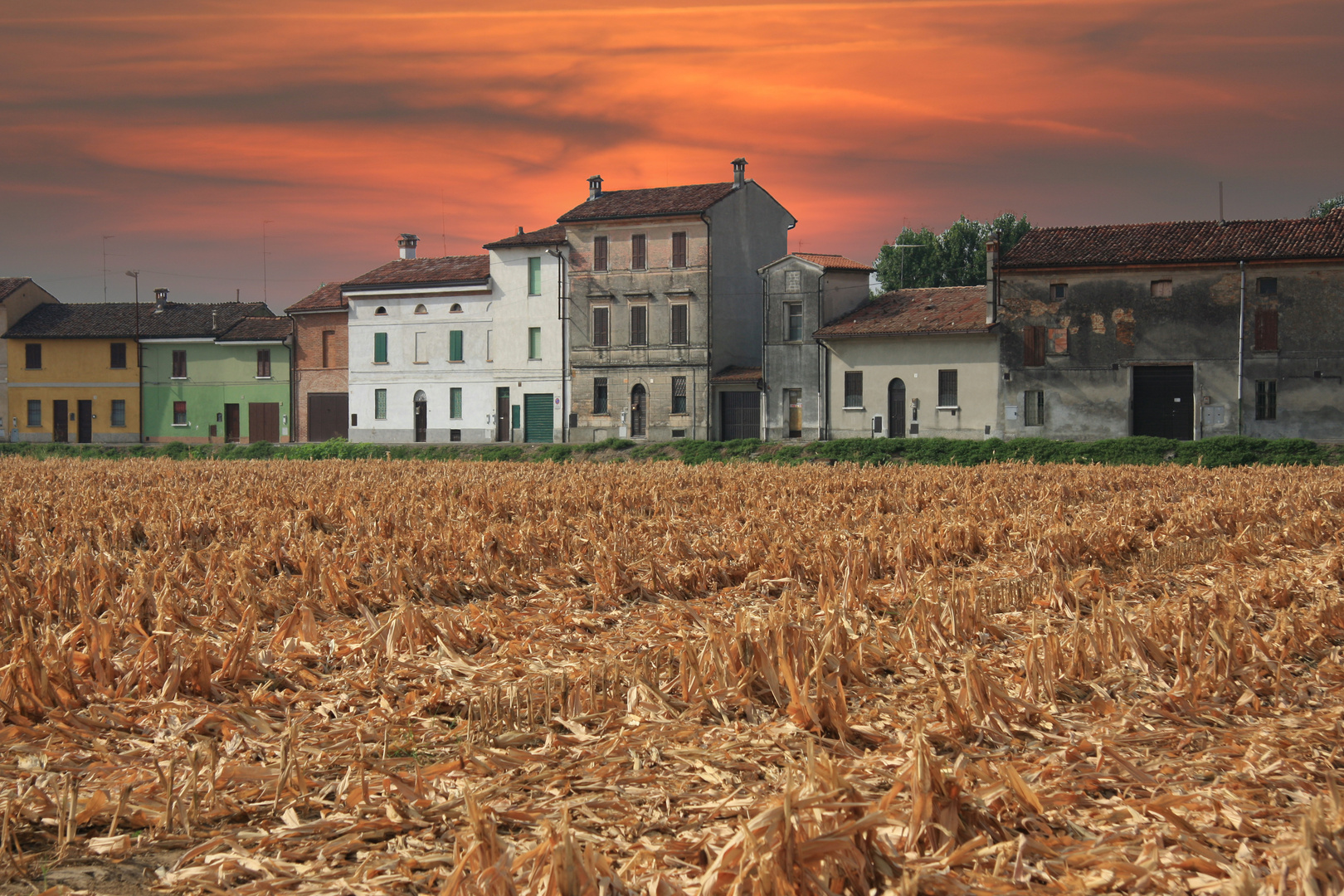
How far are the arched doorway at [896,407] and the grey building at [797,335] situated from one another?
3.36 meters

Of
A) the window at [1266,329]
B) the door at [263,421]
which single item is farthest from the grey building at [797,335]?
the door at [263,421]

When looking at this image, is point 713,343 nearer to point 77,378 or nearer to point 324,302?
point 324,302

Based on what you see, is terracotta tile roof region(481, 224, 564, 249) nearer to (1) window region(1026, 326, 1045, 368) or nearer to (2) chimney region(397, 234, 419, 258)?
(2) chimney region(397, 234, 419, 258)

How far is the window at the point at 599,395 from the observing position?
6297cm

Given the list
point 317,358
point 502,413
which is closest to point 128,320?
point 317,358

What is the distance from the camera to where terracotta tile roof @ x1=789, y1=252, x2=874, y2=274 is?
189 feet

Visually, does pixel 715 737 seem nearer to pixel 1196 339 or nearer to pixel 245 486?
pixel 245 486

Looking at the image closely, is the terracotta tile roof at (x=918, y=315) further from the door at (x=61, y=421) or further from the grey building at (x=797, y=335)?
the door at (x=61, y=421)

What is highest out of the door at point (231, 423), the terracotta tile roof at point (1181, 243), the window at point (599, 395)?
the terracotta tile roof at point (1181, 243)

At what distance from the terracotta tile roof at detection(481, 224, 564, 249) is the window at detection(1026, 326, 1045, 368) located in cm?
2605

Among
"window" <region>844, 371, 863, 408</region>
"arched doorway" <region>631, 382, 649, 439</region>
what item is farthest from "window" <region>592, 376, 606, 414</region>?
"window" <region>844, 371, 863, 408</region>

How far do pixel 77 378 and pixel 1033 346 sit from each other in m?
60.0

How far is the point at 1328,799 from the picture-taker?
17.4 feet

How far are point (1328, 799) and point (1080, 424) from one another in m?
48.9
